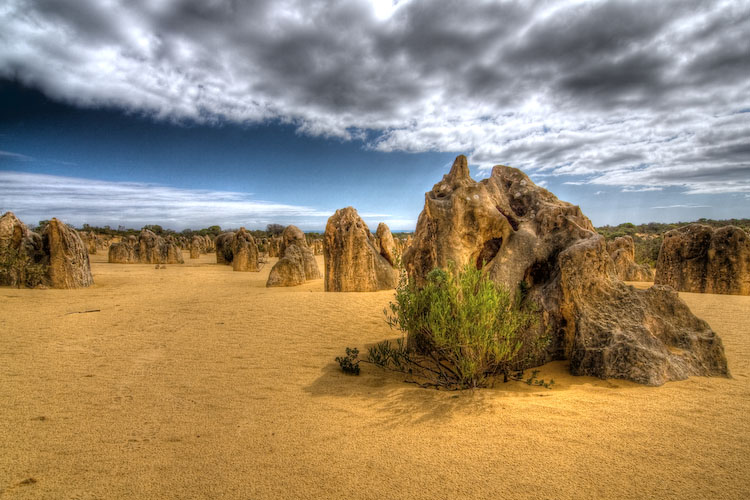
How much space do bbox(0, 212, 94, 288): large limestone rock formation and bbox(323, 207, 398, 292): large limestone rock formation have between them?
347 inches

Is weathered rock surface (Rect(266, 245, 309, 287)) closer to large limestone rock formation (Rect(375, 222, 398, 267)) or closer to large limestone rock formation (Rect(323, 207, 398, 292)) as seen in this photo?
large limestone rock formation (Rect(323, 207, 398, 292))

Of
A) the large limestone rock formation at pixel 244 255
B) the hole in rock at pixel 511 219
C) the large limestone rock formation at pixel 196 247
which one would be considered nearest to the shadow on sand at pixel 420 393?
the hole in rock at pixel 511 219

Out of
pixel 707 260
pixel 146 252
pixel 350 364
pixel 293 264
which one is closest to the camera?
pixel 350 364

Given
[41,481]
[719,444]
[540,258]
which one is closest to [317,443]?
[41,481]

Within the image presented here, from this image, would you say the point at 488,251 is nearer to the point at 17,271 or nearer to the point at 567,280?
the point at 567,280

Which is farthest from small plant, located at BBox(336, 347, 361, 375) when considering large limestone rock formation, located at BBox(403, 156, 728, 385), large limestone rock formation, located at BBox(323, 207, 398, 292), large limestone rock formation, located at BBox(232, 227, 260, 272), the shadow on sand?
large limestone rock formation, located at BBox(232, 227, 260, 272)

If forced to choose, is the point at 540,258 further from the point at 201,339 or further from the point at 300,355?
the point at 201,339

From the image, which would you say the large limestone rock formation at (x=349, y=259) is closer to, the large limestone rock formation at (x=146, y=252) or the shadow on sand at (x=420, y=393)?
the shadow on sand at (x=420, y=393)

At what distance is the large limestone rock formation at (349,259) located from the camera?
1248 centimetres

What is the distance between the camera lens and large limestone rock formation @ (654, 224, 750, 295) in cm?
1056

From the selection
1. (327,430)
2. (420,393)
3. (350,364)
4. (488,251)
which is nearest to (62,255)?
(350,364)

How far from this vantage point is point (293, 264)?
1447cm

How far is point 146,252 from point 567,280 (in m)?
27.2

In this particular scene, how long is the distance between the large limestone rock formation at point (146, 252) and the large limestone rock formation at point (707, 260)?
2756cm
